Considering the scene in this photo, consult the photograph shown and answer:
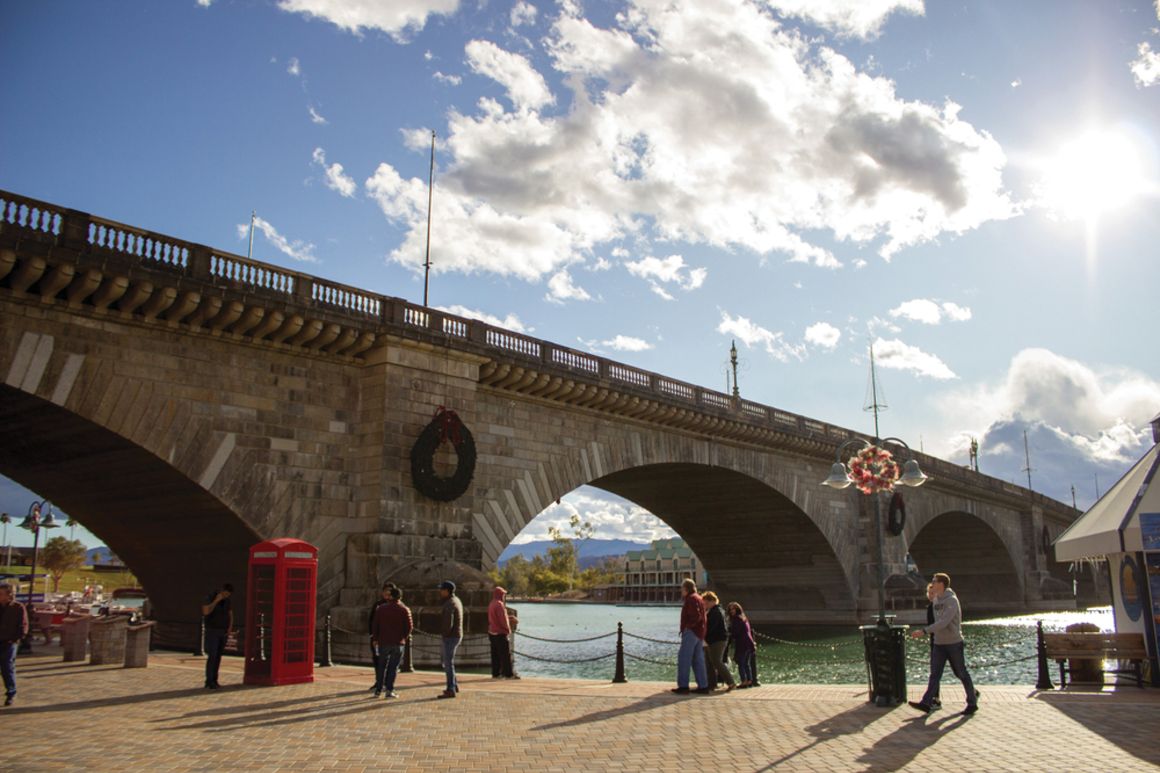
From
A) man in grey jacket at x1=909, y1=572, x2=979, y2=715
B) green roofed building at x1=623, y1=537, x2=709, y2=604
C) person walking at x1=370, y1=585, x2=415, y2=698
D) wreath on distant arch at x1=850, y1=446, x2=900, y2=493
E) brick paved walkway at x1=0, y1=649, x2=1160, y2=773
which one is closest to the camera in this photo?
brick paved walkway at x1=0, y1=649, x2=1160, y2=773

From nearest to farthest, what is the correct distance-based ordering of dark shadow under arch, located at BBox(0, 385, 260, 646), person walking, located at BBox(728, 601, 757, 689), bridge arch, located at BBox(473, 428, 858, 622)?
person walking, located at BBox(728, 601, 757, 689), dark shadow under arch, located at BBox(0, 385, 260, 646), bridge arch, located at BBox(473, 428, 858, 622)

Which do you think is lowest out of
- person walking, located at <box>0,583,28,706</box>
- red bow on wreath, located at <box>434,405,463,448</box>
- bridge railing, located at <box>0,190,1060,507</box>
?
person walking, located at <box>0,583,28,706</box>

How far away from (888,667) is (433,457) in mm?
13248

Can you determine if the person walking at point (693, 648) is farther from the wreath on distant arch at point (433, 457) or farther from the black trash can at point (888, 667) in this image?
the wreath on distant arch at point (433, 457)

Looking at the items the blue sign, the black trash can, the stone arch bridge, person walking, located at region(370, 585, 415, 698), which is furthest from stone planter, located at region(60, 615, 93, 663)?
the blue sign

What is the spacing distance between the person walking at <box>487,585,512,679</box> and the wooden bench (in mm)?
9166

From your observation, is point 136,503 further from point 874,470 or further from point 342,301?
point 874,470

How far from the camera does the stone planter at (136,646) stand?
1673 centimetres

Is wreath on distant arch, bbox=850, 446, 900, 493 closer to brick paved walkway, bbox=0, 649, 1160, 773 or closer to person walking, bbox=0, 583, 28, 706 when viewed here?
brick paved walkway, bbox=0, 649, 1160, 773

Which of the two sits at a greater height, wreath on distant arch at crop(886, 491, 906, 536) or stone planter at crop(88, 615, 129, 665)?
wreath on distant arch at crop(886, 491, 906, 536)

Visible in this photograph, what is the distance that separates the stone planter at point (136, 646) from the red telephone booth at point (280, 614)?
3101mm

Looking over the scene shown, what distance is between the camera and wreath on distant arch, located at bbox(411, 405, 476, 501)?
2297 centimetres

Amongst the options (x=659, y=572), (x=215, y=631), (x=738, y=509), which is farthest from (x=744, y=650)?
(x=659, y=572)

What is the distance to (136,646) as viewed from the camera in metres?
16.7
